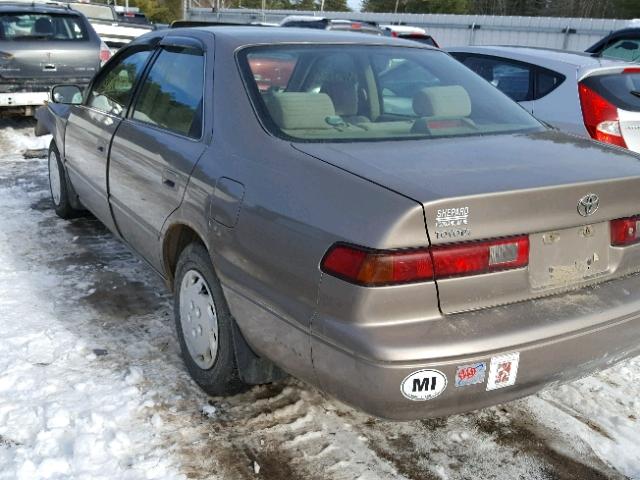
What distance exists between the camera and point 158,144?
11.6 feet

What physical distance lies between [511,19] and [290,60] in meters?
20.5

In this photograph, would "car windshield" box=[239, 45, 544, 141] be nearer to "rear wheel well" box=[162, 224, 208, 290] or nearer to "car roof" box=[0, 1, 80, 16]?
"rear wheel well" box=[162, 224, 208, 290]

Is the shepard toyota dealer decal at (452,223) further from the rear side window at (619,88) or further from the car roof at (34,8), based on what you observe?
the car roof at (34,8)

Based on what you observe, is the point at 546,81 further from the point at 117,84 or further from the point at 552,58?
the point at 117,84

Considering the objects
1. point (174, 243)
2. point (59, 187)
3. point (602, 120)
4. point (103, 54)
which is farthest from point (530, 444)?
point (103, 54)

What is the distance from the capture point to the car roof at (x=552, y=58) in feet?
19.8

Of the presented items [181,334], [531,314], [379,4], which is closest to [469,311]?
[531,314]

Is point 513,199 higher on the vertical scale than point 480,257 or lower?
higher

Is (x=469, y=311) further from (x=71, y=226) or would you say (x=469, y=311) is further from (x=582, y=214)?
(x=71, y=226)

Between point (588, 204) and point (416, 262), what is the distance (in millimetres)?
750


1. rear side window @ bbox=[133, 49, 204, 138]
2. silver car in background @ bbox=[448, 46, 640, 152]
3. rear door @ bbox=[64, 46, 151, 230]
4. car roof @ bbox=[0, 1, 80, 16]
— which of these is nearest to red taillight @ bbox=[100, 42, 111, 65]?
car roof @ bbox=[0, 1, 80, 16]

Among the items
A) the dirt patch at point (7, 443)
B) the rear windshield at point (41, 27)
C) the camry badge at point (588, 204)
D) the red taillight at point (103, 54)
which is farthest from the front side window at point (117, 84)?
the rear windshield at point (41, 27)

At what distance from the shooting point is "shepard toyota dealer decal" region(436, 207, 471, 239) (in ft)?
7.38

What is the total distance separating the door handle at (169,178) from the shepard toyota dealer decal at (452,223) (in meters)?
1.49
